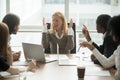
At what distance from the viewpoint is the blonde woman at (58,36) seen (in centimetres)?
352

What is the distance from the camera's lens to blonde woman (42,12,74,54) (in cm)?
352

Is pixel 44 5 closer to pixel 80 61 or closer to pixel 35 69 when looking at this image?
pixel 80 61

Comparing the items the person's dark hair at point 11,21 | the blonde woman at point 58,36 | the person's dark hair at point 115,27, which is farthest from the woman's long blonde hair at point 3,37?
the blonde woman at point 58,36

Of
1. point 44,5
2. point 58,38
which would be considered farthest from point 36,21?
point 58,38

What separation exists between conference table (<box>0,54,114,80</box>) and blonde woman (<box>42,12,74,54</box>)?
2.93 feet

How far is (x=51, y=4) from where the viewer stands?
16.3 feet

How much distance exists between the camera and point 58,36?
3.59m

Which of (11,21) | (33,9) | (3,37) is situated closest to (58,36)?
(11,21)

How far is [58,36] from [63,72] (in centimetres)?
136

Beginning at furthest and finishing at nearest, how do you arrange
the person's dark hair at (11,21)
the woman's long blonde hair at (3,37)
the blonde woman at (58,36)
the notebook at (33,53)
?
the blonde woman at (58,36)
the person's dark hair at (11,21)
the notebook at (33,53)
the woman's long blonde hair at (3,37)

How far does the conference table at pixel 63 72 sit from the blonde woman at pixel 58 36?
892mm

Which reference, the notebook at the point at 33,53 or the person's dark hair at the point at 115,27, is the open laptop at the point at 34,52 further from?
the person's dark hair at the point at 115,27

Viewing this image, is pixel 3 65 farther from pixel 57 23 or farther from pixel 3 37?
pixel 57 23

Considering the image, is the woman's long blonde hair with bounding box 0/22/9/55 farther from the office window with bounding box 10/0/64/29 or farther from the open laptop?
the office window with bounding box 10/0/64/29
